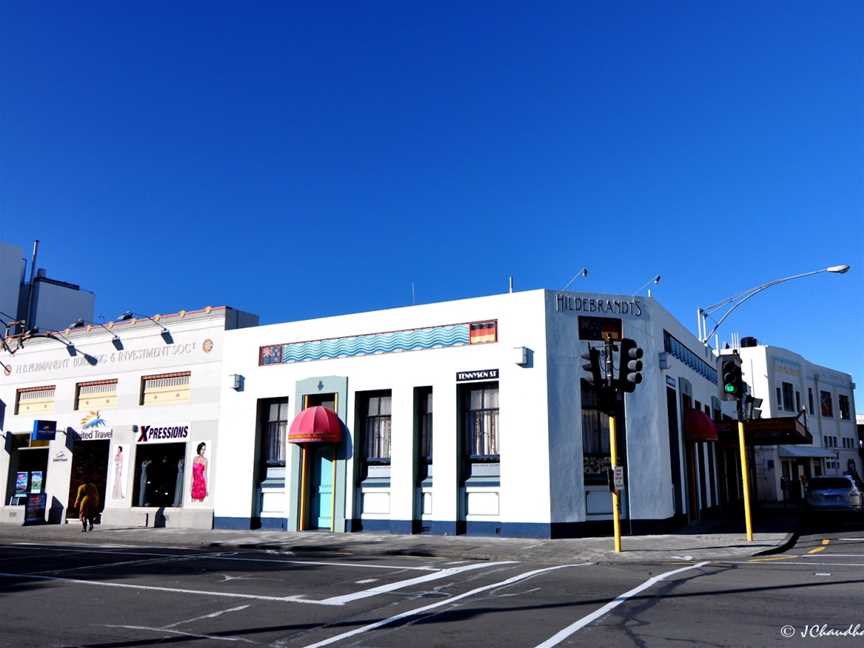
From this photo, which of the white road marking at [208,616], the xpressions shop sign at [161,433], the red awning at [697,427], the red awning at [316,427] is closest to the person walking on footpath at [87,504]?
the xpressions shop sign at [161,433]

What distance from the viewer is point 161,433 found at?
27.9 meters

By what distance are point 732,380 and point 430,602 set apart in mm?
11408

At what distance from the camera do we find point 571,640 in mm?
8023

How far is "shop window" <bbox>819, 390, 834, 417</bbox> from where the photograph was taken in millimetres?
53916

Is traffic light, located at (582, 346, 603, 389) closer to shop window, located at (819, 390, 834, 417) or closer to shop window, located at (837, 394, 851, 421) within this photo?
shop window, located at (819, 390, 834, 417)

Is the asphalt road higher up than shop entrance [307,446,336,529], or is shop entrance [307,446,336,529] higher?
shop entrance [307,446,336,529]

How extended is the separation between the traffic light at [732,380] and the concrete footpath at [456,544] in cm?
367

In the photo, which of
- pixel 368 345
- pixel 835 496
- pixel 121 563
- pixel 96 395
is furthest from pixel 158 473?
pixel 835 496

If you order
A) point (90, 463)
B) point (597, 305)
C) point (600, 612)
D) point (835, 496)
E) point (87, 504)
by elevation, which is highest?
point (597, 305)

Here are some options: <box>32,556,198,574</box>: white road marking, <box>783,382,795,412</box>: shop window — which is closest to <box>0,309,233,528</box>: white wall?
<box>32,556,198,574</box>: white road marking

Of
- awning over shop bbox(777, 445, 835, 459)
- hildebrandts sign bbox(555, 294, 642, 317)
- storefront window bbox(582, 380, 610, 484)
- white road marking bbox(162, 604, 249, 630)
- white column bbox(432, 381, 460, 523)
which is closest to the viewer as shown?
white road marking bbox(162, 604, 249, 630)

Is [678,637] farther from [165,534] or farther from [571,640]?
[165,534]

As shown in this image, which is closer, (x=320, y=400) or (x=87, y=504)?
(x=320, y=400)

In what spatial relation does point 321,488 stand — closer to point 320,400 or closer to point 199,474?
point 320,400
